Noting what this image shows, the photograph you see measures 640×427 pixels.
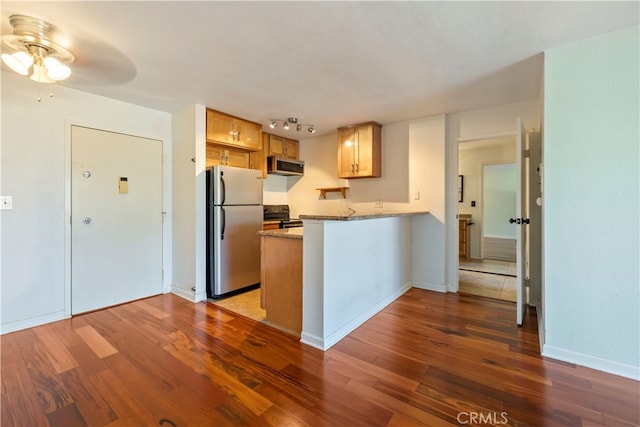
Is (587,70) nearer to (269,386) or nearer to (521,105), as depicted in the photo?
(521,105)

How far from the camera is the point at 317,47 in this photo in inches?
77.6

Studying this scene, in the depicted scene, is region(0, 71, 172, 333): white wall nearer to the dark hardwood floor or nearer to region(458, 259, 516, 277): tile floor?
the dark hardwood floor

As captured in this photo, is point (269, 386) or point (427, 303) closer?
point (269, 386)

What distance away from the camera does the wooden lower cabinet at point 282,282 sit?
2357 millimetres

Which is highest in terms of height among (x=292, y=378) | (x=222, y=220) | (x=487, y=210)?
(x=487, y=210)

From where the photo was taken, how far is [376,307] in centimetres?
280

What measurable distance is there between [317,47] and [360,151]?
2019 mm

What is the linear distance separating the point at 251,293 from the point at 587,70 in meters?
3.64

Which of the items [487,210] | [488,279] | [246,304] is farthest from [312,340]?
[487,210]

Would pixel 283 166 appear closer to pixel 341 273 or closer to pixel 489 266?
pixel 341 273

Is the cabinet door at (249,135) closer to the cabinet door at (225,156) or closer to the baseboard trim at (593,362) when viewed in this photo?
the cabinet door at (225,156)

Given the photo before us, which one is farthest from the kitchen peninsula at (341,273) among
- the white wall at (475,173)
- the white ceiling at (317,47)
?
the white wall at (475,173)

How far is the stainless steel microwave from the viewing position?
4.26 m

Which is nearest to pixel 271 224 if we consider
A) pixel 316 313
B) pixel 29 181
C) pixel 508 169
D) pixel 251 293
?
pixel 251 293
